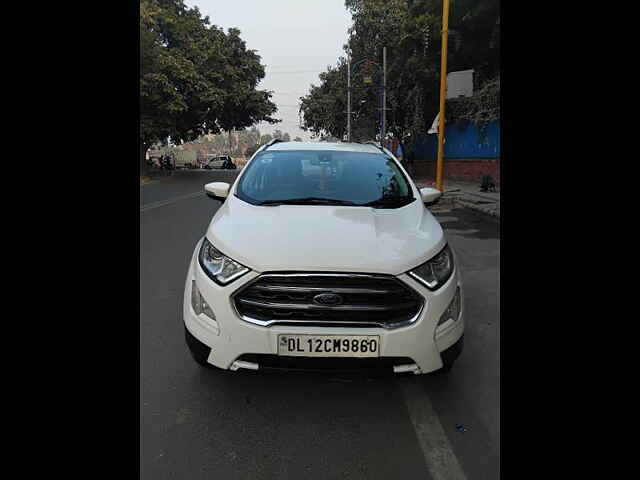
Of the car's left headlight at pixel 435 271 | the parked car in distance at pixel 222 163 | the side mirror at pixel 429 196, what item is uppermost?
the parked car in distance at pixel 222 163

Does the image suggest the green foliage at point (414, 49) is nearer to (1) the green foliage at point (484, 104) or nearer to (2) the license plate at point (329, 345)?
(1) the green foliage at point (484, 104)

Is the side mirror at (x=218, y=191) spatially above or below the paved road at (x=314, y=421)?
above

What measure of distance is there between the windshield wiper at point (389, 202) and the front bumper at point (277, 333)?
945 mm

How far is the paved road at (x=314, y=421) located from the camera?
A: 2.37 meters

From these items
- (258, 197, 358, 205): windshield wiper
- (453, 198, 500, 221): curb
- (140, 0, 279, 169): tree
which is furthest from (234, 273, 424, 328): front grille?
(140, 0, 279, 169): tree

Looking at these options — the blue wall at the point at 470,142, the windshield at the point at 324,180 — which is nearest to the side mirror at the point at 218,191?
the windshield at the point at 324,180

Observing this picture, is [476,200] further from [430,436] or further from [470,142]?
[430,436]

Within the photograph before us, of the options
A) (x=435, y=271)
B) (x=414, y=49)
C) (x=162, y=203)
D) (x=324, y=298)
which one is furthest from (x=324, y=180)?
(x=414, y=49)

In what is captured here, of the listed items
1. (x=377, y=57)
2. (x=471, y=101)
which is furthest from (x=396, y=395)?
(x=377, y=57)

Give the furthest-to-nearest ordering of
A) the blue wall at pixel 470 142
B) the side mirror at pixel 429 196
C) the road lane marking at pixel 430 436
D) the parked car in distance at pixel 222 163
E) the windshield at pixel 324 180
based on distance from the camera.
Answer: the parked car in distance at pixel 222 163, the blue wall at pixel 470 142, the side mirror at pixel 429 196, the windshield at pixel 324 180, the road lane marking at pixel 430 436

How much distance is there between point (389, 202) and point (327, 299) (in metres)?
1.28

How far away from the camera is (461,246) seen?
7.95m
